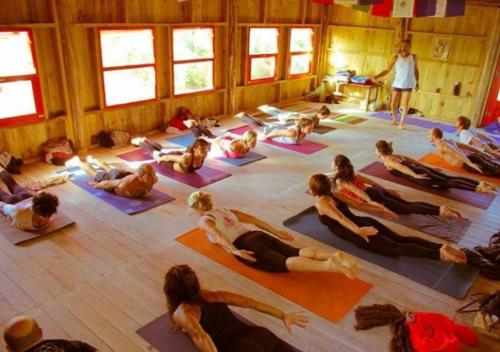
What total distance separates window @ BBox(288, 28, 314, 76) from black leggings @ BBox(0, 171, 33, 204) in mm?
7258

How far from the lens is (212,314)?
2492mm

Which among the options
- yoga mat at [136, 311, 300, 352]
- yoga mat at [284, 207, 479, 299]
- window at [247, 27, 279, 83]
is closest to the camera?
yoga mat at [136, 311, 300, 352]

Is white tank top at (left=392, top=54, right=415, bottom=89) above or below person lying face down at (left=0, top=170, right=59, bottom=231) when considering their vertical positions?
above

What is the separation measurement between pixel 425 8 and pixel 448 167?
314cm

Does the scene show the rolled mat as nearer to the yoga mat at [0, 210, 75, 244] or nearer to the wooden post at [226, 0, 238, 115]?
the wooden post at [226, 0, 238, 115]

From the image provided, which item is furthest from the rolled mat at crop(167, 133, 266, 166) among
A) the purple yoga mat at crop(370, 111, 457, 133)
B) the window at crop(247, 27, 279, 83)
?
the purple yoga mat at crop(370, 111, 457, 133)

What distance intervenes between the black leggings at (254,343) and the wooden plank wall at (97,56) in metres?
4.92

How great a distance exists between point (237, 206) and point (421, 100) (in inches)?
271

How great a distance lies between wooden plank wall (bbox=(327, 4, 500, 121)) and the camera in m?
8.77

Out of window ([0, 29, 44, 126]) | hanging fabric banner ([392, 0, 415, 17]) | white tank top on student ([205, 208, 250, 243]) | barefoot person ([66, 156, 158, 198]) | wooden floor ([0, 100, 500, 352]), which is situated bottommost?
wooden floor ([0, 100, 500, 352])

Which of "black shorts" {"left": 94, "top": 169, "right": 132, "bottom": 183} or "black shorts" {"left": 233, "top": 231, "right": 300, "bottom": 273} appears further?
"black shorts" {"left": 94, "top": 169, "right": 132, "bottom": 183}

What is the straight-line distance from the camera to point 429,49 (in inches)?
371

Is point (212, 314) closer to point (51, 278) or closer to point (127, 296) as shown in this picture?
point (127, 296)

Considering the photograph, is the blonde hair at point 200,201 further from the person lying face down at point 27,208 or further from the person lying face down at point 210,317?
the person lying face down at point 27,208
